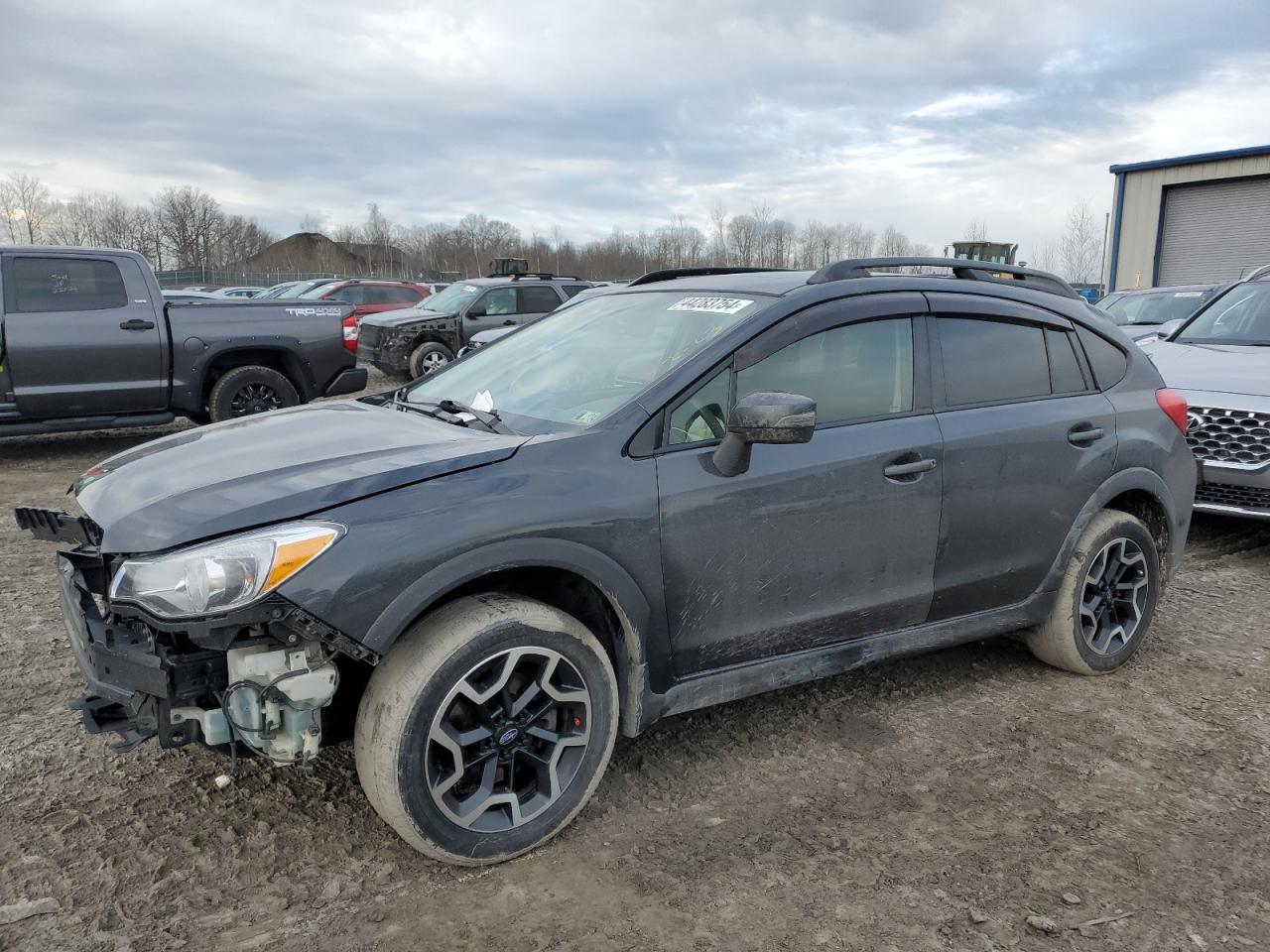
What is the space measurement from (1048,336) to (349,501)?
2.97m

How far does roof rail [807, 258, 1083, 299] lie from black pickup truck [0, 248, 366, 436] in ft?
23.0

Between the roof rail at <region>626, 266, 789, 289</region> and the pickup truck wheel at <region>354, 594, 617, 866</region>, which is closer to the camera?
the pickup truck wheel at <region>354, 594, 617, 866</region>

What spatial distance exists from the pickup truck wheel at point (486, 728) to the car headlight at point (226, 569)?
38cm

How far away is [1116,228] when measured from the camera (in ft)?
88.2

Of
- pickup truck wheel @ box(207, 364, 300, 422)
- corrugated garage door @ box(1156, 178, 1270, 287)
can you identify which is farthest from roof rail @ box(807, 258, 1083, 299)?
corrugated garage door @ box(1156, 178, 1270, 287)

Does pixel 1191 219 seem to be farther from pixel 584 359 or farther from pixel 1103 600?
pixel 584 359

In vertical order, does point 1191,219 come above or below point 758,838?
above

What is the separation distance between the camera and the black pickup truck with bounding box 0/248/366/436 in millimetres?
8117

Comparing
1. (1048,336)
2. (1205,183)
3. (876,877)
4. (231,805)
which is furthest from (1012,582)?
(1205,183)

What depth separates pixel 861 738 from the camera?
11.7 ft

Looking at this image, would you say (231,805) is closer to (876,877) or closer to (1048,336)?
(876,877)

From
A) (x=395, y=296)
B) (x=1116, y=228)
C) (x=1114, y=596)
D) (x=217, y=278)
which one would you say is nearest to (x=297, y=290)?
(x=395, y=296)

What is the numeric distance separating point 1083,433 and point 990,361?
0.53 m

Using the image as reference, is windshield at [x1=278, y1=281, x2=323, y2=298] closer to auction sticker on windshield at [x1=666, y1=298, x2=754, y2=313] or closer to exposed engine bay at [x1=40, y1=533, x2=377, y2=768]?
auction sticker on windshield at [x1=666, y1=298, x2=754, y2=313]
